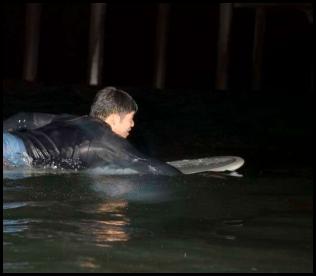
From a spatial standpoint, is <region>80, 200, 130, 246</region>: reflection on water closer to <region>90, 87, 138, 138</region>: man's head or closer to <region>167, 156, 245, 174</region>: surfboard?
<region>90, 87, 138, 138</region>: man's head

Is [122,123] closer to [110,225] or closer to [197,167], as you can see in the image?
[197,167]

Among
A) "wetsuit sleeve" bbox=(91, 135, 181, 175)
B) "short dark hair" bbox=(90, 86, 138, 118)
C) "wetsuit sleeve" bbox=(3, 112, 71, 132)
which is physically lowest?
"wetsuit sleeve" bbox=(91, 135, 181, 175)

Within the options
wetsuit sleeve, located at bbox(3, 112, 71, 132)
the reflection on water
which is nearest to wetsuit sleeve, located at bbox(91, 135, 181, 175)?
wetsuit sleeve, located at bbox(3, 112, 71, 132)

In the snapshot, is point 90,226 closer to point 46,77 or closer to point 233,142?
point 233,142

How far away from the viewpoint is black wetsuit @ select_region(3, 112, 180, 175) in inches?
299

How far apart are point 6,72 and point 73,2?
2.01 m

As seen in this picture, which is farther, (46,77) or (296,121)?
(46,77)

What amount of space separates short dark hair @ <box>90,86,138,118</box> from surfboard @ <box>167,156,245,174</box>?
35.4 inches

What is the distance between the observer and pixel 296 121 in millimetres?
14453

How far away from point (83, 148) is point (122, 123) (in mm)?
415

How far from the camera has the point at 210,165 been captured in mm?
8672

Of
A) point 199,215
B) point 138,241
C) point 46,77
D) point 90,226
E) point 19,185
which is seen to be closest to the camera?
point 138,241

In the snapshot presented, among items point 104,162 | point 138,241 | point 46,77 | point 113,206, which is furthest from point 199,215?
point 46,77

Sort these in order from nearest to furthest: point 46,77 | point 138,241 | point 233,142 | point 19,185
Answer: point 138,241, point 19,185, point 233,142, point 46,77
